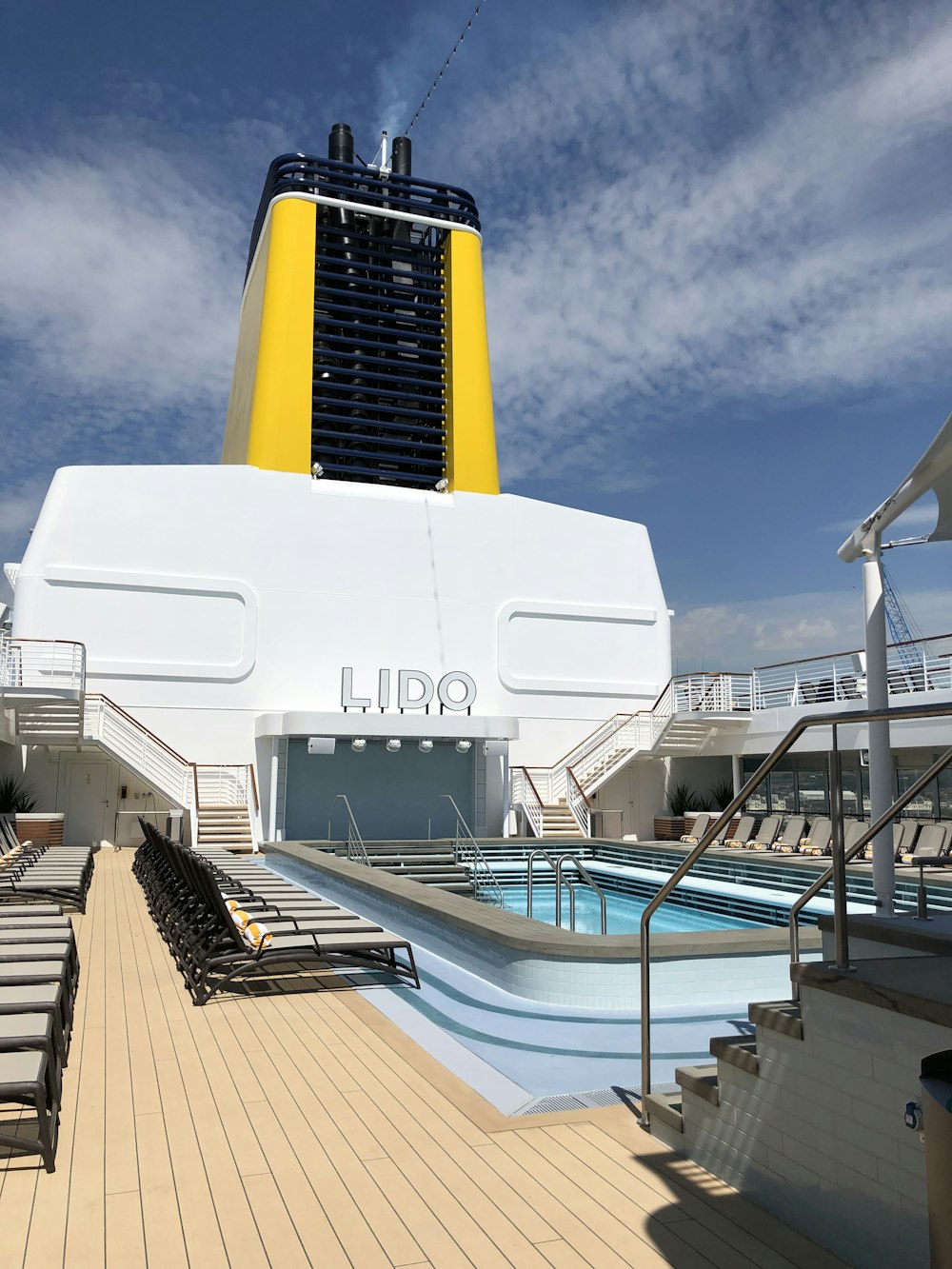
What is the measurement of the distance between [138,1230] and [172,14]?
18.3 metres

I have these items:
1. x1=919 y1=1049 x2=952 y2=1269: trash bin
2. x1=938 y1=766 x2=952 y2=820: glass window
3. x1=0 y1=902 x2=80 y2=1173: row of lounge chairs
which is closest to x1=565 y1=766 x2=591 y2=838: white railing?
x1=938 y1=766 x2=952 y2=820: glass window

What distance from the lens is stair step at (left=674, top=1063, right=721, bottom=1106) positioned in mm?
3344

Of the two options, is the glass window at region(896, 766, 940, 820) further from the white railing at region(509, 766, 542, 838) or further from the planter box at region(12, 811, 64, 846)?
the planter box at region(12, 811, 64, 846)

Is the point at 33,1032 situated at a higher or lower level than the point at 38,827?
higher

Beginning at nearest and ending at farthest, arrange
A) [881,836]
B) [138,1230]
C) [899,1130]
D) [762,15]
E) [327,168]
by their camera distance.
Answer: [899,1130] < [138,1230] < [881,836] < [762,15] < [327,168]

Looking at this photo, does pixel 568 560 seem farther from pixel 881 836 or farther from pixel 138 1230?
pixel 138 1230

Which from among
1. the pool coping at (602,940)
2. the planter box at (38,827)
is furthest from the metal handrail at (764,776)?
the planter box at (38,827)

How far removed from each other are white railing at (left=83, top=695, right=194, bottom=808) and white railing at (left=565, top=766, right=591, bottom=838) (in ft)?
25.8

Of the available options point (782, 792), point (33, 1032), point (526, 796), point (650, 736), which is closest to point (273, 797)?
point (526, 796)

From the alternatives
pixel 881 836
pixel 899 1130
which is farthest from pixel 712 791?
pixel 899 1130

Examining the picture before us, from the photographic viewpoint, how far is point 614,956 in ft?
20.2

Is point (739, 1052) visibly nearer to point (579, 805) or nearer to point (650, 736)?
point (579, 805)

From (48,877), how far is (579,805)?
505 inches

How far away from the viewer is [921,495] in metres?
3.88
